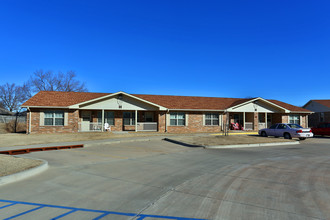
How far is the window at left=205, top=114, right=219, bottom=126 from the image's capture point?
2684 cm

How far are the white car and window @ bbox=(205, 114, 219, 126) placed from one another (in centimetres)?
594

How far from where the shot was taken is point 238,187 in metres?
5.93

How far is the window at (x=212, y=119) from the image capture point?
88.0ft

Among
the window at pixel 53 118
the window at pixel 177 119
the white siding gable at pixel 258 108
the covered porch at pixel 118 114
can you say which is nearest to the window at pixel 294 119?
the white siding gable at pixel 258 108

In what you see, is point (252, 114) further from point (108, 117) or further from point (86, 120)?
point (86, 120)

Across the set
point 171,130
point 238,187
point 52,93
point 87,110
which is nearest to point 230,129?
point 171,130

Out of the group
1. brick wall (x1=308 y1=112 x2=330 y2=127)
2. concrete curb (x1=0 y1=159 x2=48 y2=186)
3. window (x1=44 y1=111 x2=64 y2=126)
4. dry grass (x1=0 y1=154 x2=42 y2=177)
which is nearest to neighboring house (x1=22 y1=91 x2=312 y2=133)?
window (x1=44 y1=111 x2=64 y2=126)

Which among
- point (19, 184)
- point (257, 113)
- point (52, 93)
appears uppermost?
point (52, 93)

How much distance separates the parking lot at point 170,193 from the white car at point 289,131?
38.2 ft

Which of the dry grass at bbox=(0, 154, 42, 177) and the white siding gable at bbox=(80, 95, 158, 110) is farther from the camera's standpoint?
the white siding gable at bbox=(80, 95, 158, 110)

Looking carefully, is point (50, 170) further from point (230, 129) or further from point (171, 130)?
point (230, 129)

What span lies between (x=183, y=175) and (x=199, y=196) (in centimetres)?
204

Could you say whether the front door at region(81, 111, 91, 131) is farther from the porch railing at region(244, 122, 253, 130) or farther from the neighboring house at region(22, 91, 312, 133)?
the porch railing at region(244, 122, 253, 130)

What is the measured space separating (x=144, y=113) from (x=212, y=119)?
7.90 m
